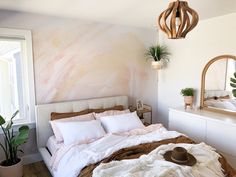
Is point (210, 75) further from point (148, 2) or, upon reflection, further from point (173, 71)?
point (148, 2)

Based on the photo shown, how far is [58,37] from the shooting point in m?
3.12

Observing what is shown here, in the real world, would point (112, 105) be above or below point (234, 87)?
below

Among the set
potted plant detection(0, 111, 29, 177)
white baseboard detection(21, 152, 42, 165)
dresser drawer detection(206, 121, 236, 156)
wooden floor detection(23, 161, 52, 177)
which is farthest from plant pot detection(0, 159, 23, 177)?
dresser drawer detection(206, 121, 236, 156)

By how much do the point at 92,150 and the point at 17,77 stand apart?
1700 millimetres

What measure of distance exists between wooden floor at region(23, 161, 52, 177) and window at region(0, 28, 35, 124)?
68cm

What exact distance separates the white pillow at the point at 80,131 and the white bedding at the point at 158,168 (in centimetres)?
86

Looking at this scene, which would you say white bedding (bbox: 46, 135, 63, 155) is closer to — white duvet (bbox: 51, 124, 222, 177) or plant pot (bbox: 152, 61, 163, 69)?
white duvet (bbox: 51, 124, 222, 177)

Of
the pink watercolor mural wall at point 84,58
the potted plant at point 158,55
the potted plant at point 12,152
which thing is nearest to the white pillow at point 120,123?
the pink watercolor mural wall at point 84,58

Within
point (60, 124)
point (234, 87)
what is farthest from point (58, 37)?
point (234, 87)

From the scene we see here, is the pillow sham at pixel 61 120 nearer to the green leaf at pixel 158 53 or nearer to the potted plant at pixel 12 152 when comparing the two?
the potted plant at pixel 12 152

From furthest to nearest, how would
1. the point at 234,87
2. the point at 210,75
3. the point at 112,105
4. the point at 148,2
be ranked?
the point at 112,105, the point at 210,75, the point at 234,87, the point at 148,2

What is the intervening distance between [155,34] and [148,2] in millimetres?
1717

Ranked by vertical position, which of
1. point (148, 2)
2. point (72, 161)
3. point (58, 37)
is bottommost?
point (72, 161)

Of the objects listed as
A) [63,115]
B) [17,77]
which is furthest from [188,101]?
[17,77]
